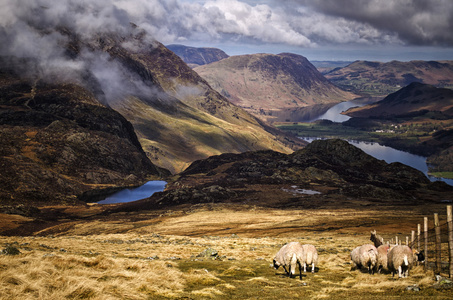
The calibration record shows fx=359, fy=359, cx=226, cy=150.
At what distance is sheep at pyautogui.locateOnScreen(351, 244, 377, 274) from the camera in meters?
28.4

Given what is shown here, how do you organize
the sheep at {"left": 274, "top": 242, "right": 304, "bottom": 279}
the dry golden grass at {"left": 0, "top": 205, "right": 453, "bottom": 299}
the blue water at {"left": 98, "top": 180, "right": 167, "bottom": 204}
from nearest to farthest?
1. the dry golden grass at {"left": 0, "top": 205, "right": 453, "bottom": 299}
2. the sheep at {"left": 274, "top": 242, "right": 304, "bottom": 279}
3. the blue water at {"left": 98, "top": 180, "right": 167, "bottom": 204}

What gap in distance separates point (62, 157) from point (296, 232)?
16061 cm

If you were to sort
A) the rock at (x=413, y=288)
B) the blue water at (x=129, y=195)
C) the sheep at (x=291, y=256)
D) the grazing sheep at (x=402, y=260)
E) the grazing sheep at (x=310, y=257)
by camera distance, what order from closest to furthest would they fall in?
the rock at (x=413, y=288), the grazing sheep at (x=402, y=260), the sheep at (x=291, y=256), the grazing sheep at (x=310, y=257), the blue water at (x=129, y=195)

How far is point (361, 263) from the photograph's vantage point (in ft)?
96.1

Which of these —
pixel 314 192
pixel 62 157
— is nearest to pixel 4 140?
pixel 62 157

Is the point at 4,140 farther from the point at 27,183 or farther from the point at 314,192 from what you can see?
the point at 314,192

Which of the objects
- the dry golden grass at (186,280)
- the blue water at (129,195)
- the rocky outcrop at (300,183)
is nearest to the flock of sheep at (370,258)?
the dry golden grass at (186,280)

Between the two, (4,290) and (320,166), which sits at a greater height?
(320,166)

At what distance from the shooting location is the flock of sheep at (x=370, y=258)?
2603 centimetres

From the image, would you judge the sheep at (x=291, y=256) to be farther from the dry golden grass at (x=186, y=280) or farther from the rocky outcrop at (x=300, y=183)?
the rocky outcrop at (x=300, y=183)

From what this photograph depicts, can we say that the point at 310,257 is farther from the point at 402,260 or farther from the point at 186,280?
the point at 186,280

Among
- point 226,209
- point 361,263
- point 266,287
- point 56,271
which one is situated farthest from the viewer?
point 226,209

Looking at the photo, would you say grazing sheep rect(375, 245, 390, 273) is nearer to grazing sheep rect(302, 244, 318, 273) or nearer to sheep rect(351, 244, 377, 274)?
sheep rect(351, 244, 377, 274)

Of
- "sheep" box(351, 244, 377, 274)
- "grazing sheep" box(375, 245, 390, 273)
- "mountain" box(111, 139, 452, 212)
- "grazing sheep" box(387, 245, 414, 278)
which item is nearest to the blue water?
"mountain" box(111, 139, 452, 212)
